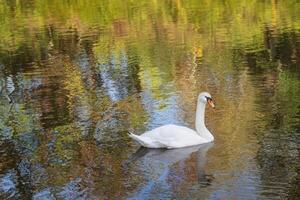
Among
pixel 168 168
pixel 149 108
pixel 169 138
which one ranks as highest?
pixel 169 138

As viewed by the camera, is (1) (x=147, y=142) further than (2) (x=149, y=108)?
No

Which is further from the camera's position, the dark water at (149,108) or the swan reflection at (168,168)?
the dark water at (149,108)

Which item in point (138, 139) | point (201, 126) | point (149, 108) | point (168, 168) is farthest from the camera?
point (149, 108)

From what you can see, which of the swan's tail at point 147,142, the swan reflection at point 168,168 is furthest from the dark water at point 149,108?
the swan's tail at point 147,142

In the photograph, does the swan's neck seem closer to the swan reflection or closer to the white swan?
the white swan

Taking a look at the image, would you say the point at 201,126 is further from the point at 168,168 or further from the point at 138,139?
the point at 168,168

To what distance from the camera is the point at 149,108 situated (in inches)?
490

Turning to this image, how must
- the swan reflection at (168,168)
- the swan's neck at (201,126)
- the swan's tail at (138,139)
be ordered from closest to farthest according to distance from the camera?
the swan reflection at (168,168), the swan's tail at (138,139), the swan's neck at (201,126)

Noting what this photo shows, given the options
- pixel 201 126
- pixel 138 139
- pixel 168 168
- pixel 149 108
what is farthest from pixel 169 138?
pixel 149 108

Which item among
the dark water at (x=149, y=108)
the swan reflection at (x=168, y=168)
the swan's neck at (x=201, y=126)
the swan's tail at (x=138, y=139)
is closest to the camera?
the swan reflection at (x=168, y=168)

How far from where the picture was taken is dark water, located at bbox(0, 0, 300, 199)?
8.52 meters

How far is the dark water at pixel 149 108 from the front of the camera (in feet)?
28.0

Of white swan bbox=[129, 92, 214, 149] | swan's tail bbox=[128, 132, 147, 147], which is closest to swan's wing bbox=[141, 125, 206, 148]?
white swan bbox=[129, 92, 214, 149]

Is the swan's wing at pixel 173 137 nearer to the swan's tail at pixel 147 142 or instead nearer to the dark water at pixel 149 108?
the swan's tail at pixel 147 142
